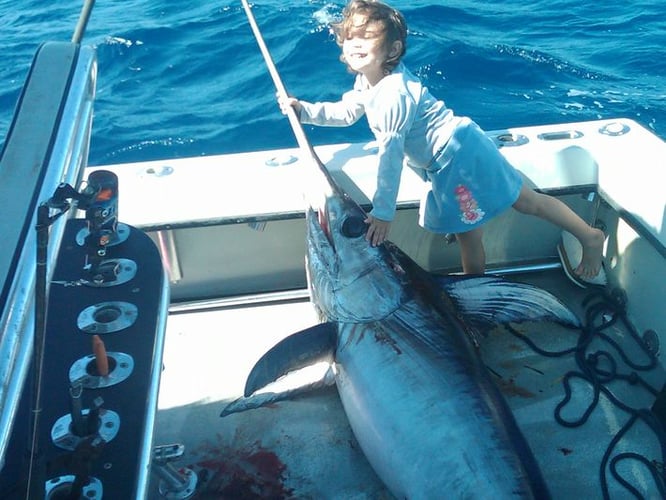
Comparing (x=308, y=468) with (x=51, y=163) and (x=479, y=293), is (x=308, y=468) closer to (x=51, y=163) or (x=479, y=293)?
(x=479, y=293)

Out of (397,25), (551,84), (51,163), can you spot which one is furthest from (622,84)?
(51,163)

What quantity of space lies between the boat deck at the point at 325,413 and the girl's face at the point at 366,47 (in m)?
1.03

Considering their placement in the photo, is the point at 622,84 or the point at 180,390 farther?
the point at 622,84

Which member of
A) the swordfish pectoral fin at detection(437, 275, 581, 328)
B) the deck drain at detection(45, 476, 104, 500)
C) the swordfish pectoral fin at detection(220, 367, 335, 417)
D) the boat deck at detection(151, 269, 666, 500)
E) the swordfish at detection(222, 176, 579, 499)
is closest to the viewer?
the deck drain at detection(45, 476, 104, 500)

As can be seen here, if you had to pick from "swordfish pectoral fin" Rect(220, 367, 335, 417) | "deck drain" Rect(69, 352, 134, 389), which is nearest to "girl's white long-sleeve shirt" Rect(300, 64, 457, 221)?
"swordfish pectoral fin" Rect(220, 367, 335, 417)

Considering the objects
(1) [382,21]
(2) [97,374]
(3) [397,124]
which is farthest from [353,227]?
(2) [97,374]

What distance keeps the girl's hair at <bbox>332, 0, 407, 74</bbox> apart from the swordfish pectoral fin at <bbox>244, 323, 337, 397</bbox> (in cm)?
105

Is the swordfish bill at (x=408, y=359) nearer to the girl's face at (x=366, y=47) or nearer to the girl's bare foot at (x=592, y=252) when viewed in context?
the girl's face at (x=366, y=47)

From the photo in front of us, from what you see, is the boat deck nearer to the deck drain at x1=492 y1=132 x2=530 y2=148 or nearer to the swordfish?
the swordfish

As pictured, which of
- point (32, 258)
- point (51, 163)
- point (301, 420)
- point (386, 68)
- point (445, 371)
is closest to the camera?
point (32, 258)

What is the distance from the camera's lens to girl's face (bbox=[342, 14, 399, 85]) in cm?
260

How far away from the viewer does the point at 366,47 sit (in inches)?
103

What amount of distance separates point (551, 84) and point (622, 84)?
0.67m

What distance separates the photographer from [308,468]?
2338mm
